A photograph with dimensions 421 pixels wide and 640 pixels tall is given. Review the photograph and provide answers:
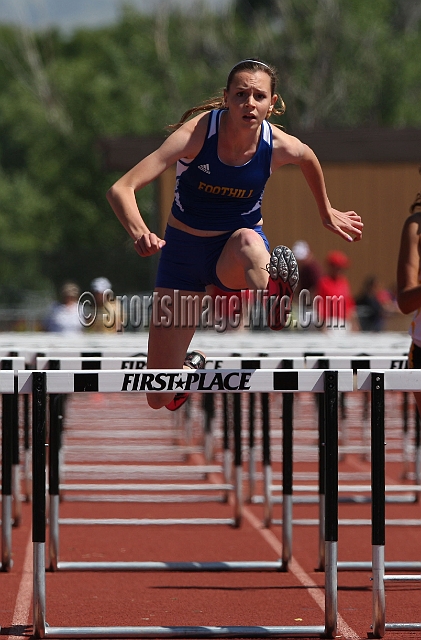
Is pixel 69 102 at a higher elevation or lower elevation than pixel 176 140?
higher

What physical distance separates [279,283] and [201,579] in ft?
6.96

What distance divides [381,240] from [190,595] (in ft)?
61.5

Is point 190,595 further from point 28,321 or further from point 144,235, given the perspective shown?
point 28,321

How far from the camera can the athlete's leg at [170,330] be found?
579 centimetres

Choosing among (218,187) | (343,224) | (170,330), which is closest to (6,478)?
(170,330)

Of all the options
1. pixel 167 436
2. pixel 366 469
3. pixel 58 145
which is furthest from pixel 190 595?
pixel 58 145

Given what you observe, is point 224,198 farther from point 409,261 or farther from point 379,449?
point 379,449

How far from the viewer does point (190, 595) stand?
6.16 m

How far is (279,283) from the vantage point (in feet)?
17.4

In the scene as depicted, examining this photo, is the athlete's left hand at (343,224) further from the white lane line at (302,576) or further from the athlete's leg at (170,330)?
the white lane line at (302,576)

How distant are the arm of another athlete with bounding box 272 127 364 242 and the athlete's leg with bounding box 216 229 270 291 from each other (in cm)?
34

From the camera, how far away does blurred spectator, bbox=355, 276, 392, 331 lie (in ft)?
68.9

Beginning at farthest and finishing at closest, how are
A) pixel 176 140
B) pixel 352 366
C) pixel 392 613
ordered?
pixel 352 366, pixel 392 613, pixel 176 140

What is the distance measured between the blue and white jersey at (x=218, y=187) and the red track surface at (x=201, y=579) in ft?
6.16
